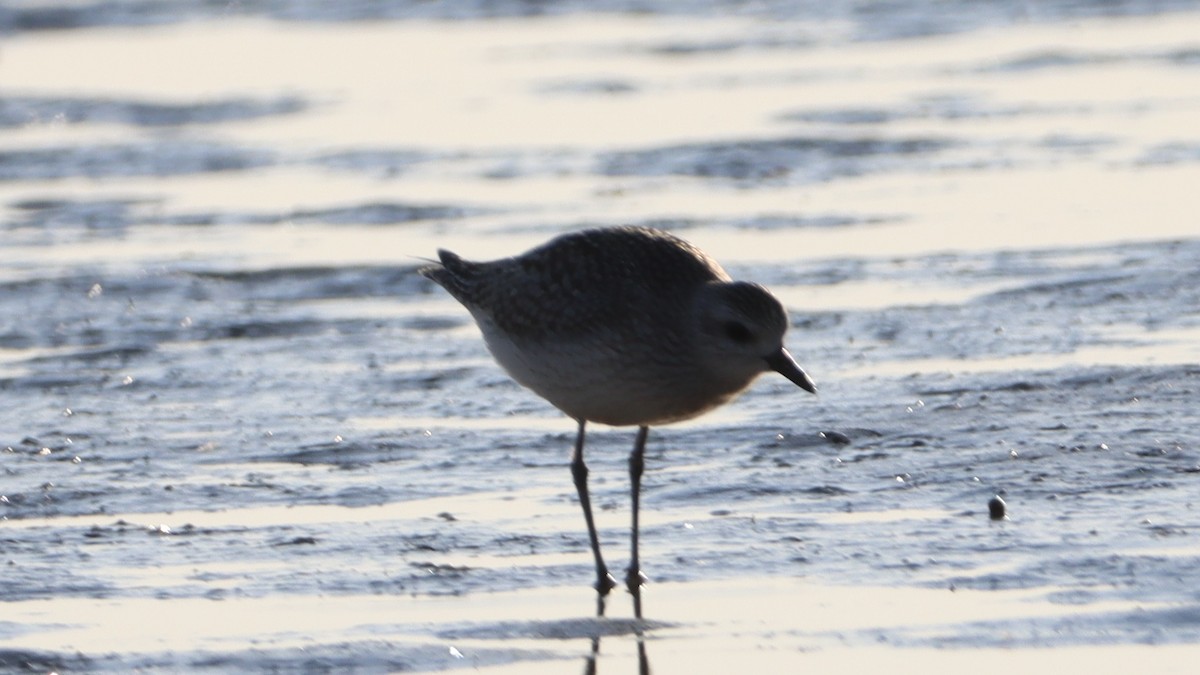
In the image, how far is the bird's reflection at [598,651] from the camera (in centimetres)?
581

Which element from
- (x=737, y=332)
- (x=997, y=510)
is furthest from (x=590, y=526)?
(x=997, y=510)

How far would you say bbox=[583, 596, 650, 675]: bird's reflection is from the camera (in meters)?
5.81

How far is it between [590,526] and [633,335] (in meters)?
0.63

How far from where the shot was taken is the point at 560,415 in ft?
29.2

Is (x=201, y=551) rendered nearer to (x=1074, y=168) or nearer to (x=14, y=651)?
(x=14, y=651)

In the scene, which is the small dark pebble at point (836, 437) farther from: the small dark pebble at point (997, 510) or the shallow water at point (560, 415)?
the small dark pebble at point (997, 510)

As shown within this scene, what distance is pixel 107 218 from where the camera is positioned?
13953 millimetres

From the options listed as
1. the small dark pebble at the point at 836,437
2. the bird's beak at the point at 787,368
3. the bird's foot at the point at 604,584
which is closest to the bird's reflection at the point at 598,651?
the bird's foot at the point at 604,584

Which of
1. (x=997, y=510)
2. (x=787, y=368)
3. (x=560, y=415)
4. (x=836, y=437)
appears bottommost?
(x=560, y=415)

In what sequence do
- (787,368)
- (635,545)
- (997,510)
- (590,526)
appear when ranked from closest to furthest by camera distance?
(787,368), (635,545), (590,526), (997,510)

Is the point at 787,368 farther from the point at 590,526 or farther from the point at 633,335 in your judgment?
the point at 590,526

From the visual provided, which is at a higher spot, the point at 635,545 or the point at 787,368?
the point at 787,368

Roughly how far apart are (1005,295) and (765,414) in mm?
2497

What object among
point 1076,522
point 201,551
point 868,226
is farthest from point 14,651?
point 868,226
